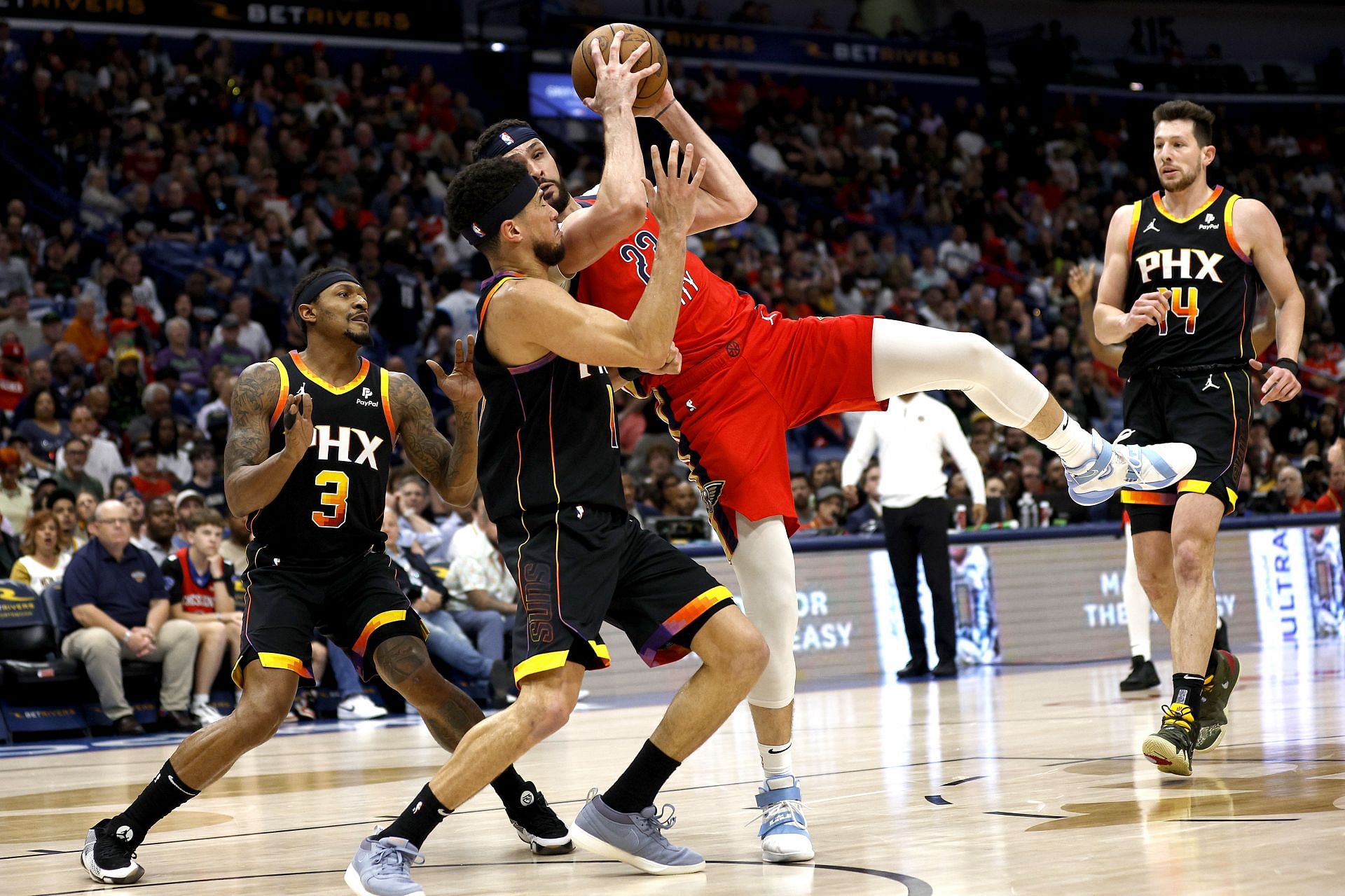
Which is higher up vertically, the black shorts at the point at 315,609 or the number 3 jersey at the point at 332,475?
the number 3 jersey at the point at 332,475

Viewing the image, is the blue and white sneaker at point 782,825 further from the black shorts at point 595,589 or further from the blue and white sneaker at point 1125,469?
the blue and white sneaker at point 1125,469

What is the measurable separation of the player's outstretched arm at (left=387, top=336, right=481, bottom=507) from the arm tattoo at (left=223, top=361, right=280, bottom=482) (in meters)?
0.41

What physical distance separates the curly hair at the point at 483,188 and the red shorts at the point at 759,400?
82 cm

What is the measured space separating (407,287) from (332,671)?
19.6ft

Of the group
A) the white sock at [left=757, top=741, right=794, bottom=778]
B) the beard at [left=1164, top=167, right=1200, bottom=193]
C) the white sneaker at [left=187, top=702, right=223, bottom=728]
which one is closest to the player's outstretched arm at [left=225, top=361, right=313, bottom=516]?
the white sock at [left=757, top=741, right=794, bottom=778]

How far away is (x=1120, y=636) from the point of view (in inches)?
503

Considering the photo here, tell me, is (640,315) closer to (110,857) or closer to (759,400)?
(759,400)

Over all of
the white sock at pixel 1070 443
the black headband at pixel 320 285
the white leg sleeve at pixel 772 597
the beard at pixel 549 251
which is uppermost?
the black headband at pixel 320 285

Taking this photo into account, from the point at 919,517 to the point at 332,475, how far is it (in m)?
6.92

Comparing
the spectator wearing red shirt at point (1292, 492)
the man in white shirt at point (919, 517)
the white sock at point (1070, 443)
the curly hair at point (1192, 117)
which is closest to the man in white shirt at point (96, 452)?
the man in white shirt at point (919, 517)

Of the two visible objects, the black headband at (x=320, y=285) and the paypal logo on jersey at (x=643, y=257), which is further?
the black headband at (x=320, y=285)

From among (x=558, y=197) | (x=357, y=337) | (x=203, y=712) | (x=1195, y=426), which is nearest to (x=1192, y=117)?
(x=1195, y=426)

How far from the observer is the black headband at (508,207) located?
422cm

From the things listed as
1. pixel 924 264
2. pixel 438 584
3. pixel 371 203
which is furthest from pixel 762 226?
pixel 438 584
